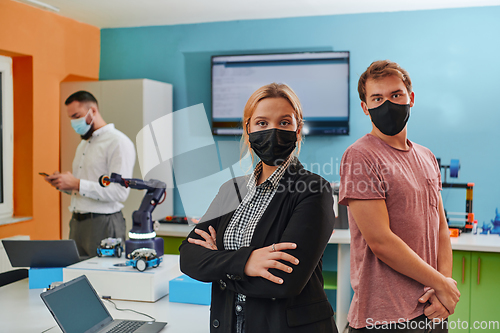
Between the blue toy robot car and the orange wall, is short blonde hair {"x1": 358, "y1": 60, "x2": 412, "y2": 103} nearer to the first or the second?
the blue toy robot car

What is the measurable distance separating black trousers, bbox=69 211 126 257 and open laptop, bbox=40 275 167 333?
5.09 feet

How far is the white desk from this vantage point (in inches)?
59.8

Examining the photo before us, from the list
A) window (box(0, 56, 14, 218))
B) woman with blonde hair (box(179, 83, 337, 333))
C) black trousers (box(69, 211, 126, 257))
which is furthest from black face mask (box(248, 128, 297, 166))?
window (box(0, 56, 14, 218))

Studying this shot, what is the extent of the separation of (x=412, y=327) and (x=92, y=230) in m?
2.33

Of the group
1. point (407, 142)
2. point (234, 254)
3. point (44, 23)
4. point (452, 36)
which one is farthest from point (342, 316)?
point (44, 23)

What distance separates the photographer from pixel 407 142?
59.9 inches

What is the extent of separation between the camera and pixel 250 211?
1.32 m

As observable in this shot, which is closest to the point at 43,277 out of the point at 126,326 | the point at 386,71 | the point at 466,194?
the point at 126,326

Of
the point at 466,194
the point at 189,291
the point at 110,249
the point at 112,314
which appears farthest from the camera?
the point at 466,194

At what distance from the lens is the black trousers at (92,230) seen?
119 inches

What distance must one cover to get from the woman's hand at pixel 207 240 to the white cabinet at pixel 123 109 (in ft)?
7.40

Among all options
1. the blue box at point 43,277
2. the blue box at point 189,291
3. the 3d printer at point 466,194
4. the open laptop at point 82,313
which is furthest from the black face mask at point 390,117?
the 3d printer at point 466,194

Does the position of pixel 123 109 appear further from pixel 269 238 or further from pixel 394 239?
pixel 394 239

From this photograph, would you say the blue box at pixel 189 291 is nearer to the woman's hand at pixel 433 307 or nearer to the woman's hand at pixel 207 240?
the woman's hand at pixel 207 240
